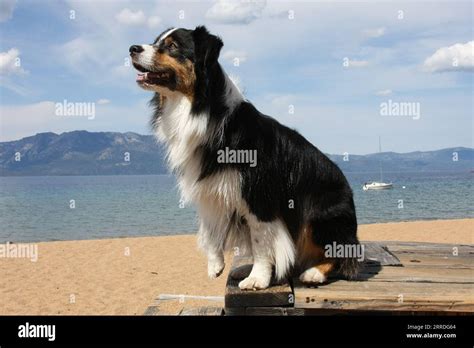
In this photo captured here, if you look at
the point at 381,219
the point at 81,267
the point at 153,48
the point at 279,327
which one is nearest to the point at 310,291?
the point at 279,327

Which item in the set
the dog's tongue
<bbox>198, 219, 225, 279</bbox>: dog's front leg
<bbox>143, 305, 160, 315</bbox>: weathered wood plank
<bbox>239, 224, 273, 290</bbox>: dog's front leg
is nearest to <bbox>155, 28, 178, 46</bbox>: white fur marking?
the dog's tongue

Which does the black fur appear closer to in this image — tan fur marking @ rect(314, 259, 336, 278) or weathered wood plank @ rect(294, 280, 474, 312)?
tan fur marking @ rect(314, 259, 336, 278)

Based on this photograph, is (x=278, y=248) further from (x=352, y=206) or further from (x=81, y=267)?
(x=81, y=267)

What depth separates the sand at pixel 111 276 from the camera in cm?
953

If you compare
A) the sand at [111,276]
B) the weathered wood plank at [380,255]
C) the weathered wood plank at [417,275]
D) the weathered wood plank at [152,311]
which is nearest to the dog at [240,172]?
the weathered wood plank at [417,275]

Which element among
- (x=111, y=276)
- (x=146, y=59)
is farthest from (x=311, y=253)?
(x=111, y=276)

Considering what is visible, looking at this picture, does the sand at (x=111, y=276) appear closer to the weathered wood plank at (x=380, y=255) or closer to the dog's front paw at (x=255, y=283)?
the weathered wood plank at (x=380, y=255)

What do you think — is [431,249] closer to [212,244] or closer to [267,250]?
[267,250]

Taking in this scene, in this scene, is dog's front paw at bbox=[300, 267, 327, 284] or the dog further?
dog's front paw at bbox=[300, 267, 327, 284]

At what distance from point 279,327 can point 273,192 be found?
102cm

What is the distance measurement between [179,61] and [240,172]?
37.6 inches

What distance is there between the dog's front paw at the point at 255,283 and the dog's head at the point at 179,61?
1.50 m

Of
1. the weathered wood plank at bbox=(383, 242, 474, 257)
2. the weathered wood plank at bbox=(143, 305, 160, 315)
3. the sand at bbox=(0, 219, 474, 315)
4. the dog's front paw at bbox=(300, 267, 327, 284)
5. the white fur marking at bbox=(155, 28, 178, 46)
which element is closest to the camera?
the white fur marking at bbox=(155, 28, 178, 46)

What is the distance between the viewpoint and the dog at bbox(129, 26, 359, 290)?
138 inches
